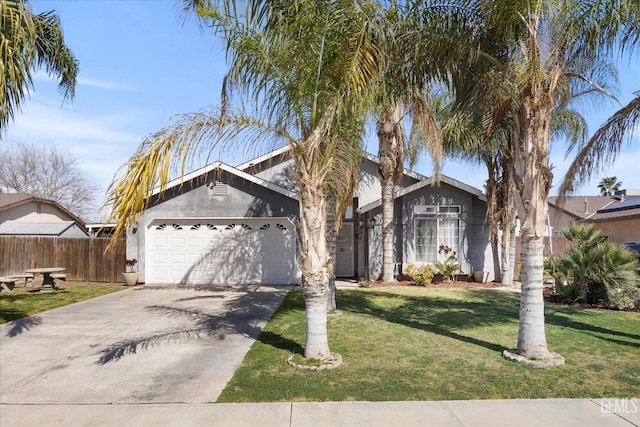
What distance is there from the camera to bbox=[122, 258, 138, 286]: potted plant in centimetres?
1502

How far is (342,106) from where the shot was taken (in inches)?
254

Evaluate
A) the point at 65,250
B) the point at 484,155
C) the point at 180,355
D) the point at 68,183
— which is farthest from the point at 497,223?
the point at 68,183

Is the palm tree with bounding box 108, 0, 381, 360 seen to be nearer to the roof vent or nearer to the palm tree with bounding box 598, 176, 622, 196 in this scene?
the roof vent

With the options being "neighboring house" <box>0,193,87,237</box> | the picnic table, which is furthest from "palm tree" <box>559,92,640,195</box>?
"neighboring house" <box>0,193,87,237</box>

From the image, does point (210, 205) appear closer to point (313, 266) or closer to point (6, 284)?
point (6, 284)

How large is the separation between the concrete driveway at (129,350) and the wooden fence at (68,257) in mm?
4554

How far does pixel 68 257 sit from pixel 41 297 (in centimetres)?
429

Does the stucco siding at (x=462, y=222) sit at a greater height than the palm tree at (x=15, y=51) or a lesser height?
lesser

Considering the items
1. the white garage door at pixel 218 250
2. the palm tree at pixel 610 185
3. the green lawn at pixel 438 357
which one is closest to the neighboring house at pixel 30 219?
the white garage door at pixel 218 250

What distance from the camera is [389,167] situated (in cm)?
1483

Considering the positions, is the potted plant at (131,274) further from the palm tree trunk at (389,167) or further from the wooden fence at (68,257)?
the palm tree trunk at (389,167)

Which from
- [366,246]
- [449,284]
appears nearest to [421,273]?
[449,284]

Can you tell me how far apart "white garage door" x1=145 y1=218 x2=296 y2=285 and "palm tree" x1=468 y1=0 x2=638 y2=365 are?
9472 mm

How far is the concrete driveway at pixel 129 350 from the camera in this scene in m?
5.34
